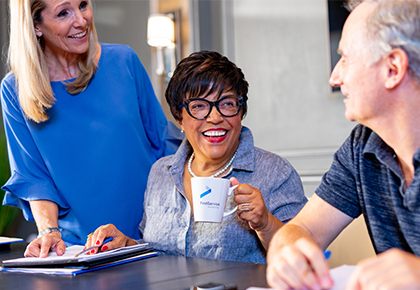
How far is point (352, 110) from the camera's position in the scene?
1.04m

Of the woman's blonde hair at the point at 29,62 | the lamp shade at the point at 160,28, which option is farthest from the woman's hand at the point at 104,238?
the lamp shade at the point at 160,28

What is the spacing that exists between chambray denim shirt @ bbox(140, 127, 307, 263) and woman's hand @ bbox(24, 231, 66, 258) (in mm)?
353

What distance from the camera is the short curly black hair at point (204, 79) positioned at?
5.68 feet

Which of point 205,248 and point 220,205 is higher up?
→ point 220,205

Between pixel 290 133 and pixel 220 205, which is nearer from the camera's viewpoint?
pixel 220 205

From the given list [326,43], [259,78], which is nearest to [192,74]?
[326,43]

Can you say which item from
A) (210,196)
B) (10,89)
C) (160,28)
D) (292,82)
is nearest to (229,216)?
(210,196)

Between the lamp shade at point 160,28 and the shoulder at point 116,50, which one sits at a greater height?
the lamp shade at point 160,28

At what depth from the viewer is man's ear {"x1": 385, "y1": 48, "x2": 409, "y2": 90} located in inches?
37.5

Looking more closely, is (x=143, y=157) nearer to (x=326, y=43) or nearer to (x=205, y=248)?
(x=205, y=248)

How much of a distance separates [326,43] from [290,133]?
2.64ft

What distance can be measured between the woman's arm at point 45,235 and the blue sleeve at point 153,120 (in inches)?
21.6

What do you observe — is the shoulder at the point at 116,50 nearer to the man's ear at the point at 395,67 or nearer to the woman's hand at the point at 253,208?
the woman's hand at the point at 253,208

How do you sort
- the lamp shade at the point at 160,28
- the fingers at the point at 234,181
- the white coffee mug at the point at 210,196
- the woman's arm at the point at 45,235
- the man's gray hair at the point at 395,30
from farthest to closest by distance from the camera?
the lamp shade at the point at 160,28 → the woman's arm at the point at 45,235 → the fingers at the point at 234,181 → the white coffee mug at the point at 210,196 → the man's gray hair at the point at 395,30
